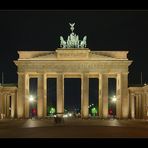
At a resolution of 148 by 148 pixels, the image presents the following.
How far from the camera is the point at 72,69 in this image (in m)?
98.0

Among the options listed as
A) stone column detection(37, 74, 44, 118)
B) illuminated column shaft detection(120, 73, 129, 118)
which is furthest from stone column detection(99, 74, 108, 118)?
stone column detection(37, 74, 44, 118)

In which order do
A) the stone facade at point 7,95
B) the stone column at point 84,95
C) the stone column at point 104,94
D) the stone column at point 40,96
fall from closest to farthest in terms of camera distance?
the stone column at point 84,95, the stone column at point 104,94, the stone column at point 40,96, the stone facade at point 7,95

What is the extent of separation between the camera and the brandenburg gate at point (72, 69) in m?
98.1

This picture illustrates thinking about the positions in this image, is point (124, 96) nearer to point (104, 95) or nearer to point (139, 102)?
point (104, 95)

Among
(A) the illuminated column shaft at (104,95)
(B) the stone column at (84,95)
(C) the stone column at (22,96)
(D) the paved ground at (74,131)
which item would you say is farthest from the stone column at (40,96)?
(D) the paved ground at (74,131)

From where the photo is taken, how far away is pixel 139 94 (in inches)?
4213

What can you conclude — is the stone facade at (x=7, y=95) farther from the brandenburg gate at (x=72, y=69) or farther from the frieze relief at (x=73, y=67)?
the frieze relief at (x=73, y=67)

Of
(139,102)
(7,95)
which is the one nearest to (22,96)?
(7,95)

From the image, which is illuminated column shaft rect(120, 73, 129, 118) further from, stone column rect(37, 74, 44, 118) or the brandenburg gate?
stone column rect(37, 74, 44, 118)

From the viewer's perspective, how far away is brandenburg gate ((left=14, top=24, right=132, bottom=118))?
98125mm

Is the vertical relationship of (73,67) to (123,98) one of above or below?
above
